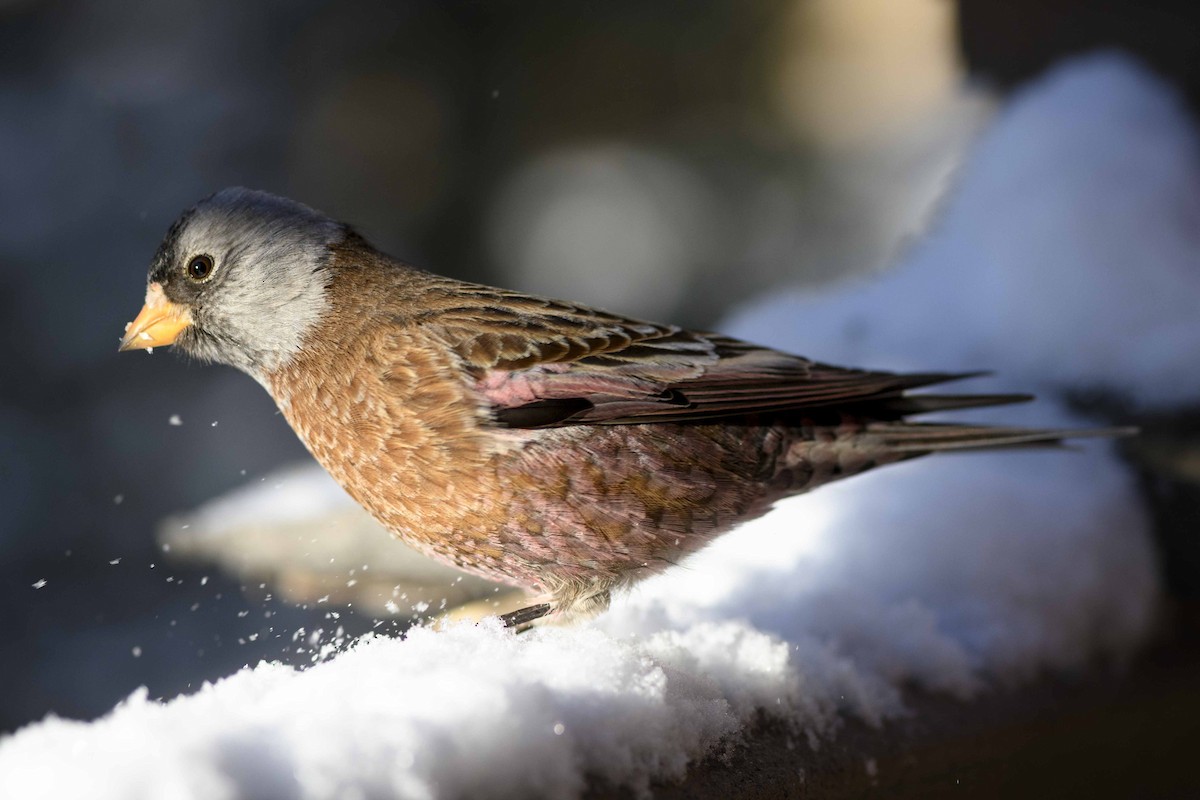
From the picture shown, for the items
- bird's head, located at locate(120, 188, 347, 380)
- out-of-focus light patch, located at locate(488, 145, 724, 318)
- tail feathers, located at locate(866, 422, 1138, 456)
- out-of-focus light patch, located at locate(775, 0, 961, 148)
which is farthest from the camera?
out-of-focus light patch, located at locate(488, 145, 724, 318)

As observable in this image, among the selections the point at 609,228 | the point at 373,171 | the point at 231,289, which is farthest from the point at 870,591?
the point at 609,228

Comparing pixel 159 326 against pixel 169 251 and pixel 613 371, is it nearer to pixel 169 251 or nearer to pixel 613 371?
pixel 169 251

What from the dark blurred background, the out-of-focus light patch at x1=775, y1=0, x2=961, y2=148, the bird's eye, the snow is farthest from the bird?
the out-of-focus light patch at x1=775, y1=0, x2=961, y2=148

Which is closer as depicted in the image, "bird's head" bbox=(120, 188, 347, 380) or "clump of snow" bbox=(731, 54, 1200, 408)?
"bird's head" bbox=(120, 188, 347, 380)

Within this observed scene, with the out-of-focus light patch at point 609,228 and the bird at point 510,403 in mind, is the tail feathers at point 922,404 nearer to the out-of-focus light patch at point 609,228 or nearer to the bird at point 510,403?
the bird at point 510,403

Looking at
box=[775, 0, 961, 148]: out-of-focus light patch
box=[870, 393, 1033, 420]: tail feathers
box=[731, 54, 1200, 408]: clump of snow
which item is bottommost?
box=[870, 393, 1033, 420]: tail feathers

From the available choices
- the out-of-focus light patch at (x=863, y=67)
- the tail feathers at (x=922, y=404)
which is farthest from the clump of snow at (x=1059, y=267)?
the tail feathers at (x=922, y=404)

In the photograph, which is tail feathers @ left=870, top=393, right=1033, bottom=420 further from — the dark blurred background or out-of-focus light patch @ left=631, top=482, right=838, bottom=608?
the dark blurred background
